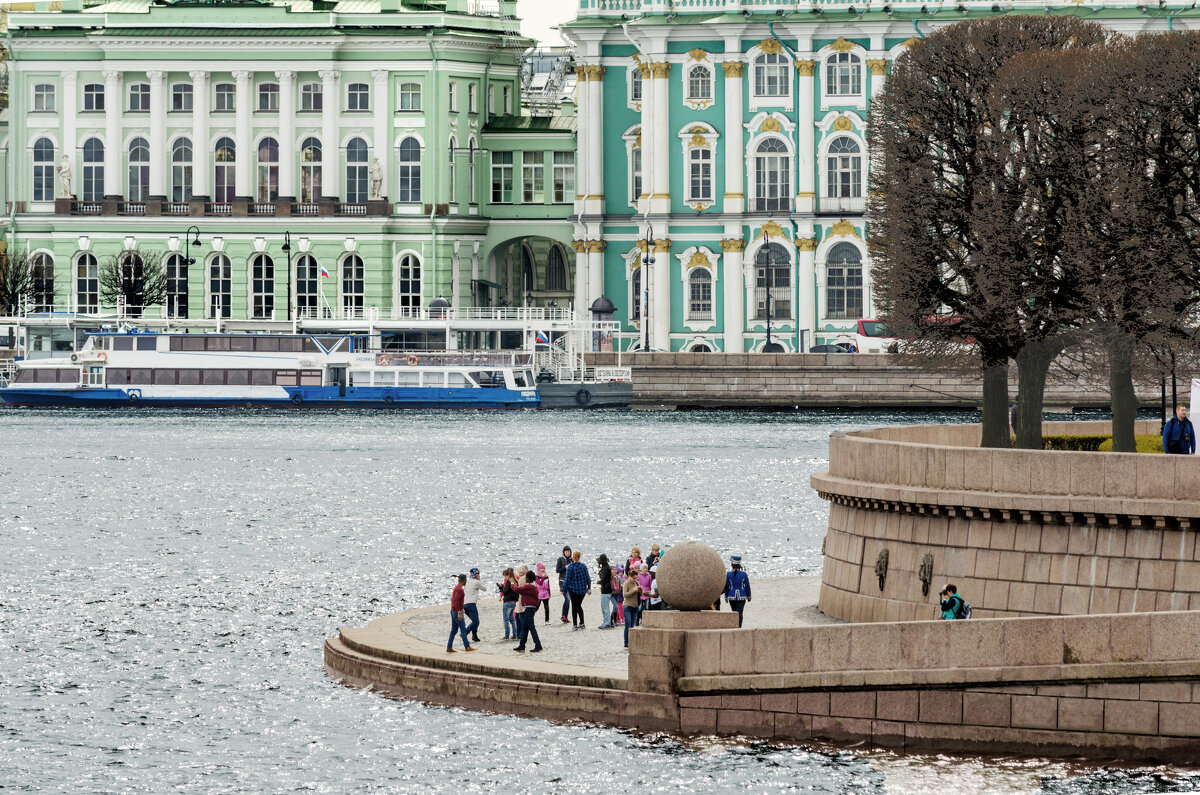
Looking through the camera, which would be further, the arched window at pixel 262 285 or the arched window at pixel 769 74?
the arched window at pixel 262 285

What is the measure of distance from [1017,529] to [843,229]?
9745 centimetres

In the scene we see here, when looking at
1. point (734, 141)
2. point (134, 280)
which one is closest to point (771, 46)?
point (734, 141)

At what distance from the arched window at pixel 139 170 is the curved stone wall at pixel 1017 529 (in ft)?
339

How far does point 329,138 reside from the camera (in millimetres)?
134375

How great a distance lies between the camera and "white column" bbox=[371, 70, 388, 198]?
440 feet

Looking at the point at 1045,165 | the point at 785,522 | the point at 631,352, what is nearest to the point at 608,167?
the point at 631,352

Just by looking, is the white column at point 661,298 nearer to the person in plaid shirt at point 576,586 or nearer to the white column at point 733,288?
the white column at point 733,288

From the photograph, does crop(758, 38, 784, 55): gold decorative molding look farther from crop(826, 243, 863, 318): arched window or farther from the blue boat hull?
the blue boat hull

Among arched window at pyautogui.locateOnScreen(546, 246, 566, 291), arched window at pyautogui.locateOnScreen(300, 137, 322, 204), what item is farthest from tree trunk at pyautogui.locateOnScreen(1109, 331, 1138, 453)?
arched window at pyautogui.locateOnScreen(546, 246, 566, 291)

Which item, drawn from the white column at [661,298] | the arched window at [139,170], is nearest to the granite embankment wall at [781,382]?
the white column at [661,298]

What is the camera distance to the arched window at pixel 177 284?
444ft

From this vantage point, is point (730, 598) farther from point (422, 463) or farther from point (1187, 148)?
point (422, 463)

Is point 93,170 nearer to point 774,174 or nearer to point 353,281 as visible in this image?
point 353,281

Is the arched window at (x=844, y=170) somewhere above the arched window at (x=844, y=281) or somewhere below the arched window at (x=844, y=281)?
above
